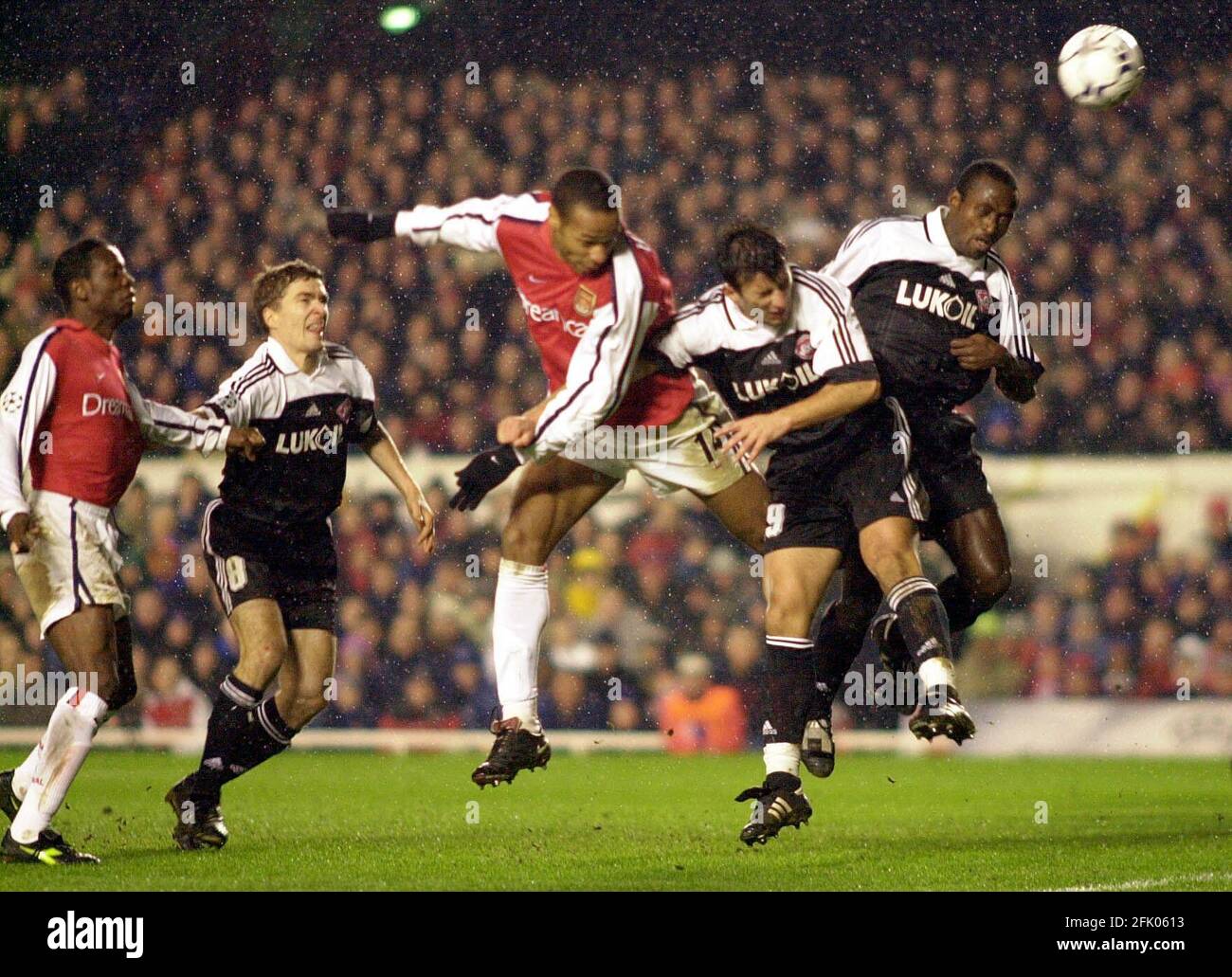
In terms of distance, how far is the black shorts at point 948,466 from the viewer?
21.8 feet

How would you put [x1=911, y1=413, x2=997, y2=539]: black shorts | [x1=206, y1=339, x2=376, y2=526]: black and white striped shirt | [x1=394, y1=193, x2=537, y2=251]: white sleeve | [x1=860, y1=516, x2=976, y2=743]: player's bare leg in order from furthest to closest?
[x1=911, y1=413, x2=997, y2=539]: black shorts
[x1=206, y1=339, x2=376, y2=526]: black and white striped shirt
[x1=394, y1=193, x2=537, y2=251]: white sleeve
[x1=860, y1=516, x2=976, y2=743]: player's bare leg

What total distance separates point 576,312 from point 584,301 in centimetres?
8

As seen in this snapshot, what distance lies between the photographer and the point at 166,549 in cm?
1058

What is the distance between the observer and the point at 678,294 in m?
10.8

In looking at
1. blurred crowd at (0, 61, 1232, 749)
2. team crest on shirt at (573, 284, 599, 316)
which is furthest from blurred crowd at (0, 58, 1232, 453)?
team crest on shirt at (573, 284, 599, 316)

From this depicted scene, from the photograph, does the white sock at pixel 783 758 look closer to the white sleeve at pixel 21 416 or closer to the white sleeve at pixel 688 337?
the white sleeve at pixel 688 337

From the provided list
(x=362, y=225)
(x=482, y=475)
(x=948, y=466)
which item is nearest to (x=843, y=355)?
(x=948, y=466)

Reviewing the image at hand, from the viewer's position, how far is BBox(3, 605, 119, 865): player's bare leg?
5820mm

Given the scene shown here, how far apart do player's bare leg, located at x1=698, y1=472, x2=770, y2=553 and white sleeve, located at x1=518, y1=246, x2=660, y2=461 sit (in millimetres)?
743

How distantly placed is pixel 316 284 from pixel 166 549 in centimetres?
471

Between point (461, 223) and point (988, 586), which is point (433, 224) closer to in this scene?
point (461, 223)

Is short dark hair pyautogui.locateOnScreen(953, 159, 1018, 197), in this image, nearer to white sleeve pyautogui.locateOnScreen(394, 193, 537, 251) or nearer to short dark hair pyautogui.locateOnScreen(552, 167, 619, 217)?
short dark hair pyautogui.locateOnScreen(552, 167, 619, 217)

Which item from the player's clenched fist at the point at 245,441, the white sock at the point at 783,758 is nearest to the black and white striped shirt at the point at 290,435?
the player's clenched fist at the point at 245,441

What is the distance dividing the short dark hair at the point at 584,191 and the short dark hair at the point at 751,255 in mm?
443
